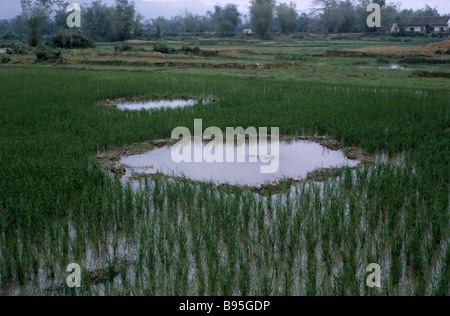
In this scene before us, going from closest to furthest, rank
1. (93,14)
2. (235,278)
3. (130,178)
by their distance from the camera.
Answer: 1. (235,278)
2. (130,178)
3. (93,14)

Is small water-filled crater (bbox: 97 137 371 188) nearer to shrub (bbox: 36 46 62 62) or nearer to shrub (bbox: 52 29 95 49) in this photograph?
shrub (bbox: 36 46 62 62)

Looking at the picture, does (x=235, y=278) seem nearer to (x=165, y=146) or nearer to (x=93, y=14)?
(x=165, y=146)

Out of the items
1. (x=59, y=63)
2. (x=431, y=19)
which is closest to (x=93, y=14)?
(x=59, y=63)

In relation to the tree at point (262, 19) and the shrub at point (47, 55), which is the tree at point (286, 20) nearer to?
the tree at point (262, 19)

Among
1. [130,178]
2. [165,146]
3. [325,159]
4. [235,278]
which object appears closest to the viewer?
[235,278]

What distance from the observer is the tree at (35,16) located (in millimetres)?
31141

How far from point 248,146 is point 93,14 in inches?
1774

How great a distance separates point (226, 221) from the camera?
4070 mm

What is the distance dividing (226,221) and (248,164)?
222cm

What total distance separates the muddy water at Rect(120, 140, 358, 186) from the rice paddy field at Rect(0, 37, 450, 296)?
1.53ft

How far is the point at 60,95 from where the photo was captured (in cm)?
1084

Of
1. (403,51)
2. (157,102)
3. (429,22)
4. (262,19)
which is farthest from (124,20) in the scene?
(157,102)

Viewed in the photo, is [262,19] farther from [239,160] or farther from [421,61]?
[239,160]
